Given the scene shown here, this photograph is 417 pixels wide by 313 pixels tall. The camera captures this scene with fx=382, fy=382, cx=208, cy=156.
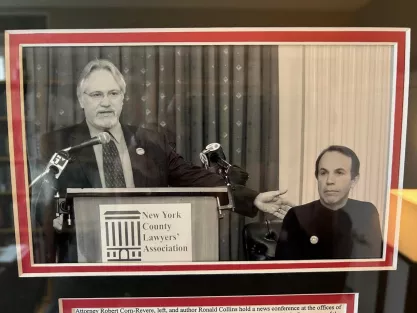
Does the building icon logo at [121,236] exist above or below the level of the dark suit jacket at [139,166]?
below

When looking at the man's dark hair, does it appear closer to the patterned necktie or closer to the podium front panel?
the podium front panel

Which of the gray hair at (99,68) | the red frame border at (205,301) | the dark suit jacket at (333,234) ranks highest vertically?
the gray hair at (99,68)

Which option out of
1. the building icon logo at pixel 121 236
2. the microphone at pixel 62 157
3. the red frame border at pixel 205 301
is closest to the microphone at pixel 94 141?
the microphone at pixel 62 157

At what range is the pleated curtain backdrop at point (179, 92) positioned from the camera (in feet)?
1.81

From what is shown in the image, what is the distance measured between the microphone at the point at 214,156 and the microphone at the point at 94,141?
145 mm

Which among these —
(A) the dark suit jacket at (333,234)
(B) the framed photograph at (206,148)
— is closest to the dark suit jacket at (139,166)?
(B) the framed photograph at (206,148)

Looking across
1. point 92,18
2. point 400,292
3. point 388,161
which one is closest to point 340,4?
point 388,161

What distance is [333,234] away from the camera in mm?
600

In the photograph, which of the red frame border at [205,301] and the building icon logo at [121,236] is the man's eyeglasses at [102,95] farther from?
the red frame border at [205,301]

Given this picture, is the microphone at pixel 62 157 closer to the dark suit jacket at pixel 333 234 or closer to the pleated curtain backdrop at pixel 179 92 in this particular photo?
the pleated curtain backdrop at pixel 179 92

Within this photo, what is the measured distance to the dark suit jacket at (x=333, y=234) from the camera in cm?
60

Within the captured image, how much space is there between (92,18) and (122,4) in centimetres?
5

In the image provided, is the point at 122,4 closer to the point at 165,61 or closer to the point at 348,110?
the point at 165,61

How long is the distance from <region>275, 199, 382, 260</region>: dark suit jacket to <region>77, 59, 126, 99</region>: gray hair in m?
0.33
